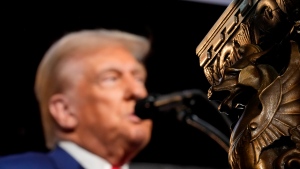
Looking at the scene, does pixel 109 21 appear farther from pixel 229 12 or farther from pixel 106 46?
pixel 229 12

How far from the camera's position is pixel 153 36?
347 centimetres

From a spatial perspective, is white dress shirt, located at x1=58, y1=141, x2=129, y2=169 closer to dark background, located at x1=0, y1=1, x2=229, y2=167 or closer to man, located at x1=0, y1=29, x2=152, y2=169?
man, located at x1=0, y1=29, x2=152, y2=169

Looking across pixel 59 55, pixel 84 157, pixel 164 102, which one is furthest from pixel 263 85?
pixel 59 55

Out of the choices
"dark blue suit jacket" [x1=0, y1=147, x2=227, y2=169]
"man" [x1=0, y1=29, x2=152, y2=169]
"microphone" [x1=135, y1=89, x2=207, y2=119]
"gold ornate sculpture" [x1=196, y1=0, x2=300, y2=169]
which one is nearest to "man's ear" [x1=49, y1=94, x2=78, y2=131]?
"man" [x1=0, y1=29, x2=152, y2=169]

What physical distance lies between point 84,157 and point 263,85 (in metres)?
1.91

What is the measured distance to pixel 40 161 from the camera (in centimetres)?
236

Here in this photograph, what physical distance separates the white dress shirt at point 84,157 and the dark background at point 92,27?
2.53 ft

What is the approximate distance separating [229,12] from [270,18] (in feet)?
0.30

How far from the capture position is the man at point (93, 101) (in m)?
2.64

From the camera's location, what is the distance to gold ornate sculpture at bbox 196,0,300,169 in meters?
0.72

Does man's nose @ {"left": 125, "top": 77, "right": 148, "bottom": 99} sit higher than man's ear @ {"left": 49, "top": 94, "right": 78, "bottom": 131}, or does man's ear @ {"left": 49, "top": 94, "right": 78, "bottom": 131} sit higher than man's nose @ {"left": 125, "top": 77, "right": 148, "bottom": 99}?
man's nose @ {"left": 125, "top": 77, "right": 148, "bottom": 99}

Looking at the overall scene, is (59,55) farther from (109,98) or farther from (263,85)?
(263,85)

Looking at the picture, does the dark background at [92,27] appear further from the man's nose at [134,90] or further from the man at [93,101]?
the man's nose at [134,90]

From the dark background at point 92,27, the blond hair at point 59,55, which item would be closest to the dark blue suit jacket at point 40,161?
the blond hair at point 59,55
